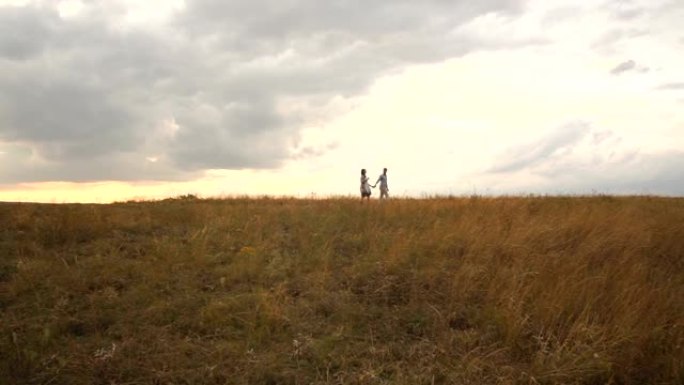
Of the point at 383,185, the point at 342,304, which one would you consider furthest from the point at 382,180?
the point at 342,304

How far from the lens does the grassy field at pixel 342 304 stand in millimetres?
5582

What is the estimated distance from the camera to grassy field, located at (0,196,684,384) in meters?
5.58

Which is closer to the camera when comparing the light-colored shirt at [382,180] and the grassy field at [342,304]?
the grassy field at [342,304]

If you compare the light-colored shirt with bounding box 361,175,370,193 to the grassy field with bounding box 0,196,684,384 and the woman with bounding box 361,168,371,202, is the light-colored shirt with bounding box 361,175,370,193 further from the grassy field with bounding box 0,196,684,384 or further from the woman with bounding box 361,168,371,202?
the grassy field with bounding box 0,196,684,384

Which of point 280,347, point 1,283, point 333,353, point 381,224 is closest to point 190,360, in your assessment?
point 280,347

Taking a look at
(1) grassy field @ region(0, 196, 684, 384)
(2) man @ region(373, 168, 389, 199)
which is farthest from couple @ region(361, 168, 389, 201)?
(1) grassy field @ region(0, 196, 684, 384)

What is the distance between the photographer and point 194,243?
10.0 m

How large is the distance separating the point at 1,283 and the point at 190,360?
4.30 metres

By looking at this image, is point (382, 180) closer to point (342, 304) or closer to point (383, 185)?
point (383, 185)

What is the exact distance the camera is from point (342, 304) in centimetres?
714

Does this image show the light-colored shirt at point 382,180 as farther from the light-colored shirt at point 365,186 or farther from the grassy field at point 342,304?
the grassy field at point 342,304

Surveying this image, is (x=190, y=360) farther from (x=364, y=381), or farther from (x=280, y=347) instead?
(x=364, y=381)

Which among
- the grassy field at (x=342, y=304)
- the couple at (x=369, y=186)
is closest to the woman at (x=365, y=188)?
the couple at (x=369, y=186)

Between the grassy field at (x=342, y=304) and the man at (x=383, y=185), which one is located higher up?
the man at (x=383, y=185)
